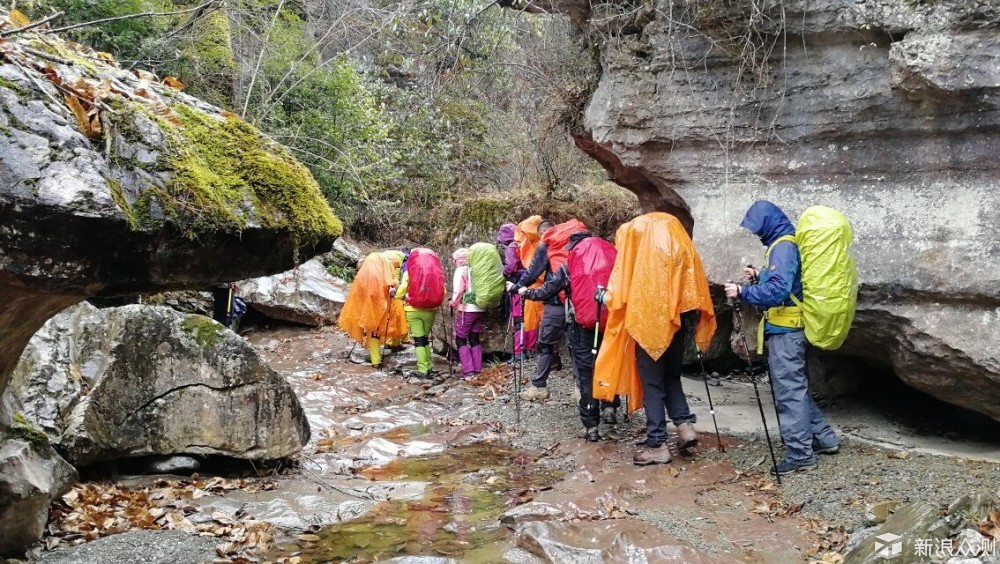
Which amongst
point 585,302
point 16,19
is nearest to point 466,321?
point 585,302

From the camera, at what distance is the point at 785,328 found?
5805 mm

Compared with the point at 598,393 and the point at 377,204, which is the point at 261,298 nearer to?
the point at 377,204

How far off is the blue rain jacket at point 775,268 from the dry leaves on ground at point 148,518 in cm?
407

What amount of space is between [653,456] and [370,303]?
6.50 metres

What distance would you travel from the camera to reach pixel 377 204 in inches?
623

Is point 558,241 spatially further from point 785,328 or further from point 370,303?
point 370,303

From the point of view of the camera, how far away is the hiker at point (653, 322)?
6.28 metres

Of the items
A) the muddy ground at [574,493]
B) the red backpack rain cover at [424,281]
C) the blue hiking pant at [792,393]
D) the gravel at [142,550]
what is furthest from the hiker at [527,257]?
the gravel at [142,550]

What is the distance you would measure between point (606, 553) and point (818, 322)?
2.56 meters

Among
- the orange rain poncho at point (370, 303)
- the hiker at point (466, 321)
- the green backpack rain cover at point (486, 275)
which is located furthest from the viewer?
the orange rain poncho at point (370, 303)

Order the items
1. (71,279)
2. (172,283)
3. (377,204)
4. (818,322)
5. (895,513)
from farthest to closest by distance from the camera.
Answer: (377,204) < (818,322) < (895,513) < (172,283) < (71,279)

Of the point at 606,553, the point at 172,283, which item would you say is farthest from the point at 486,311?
the point at 172,283

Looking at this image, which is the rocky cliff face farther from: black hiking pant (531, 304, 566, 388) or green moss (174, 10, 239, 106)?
green moss (174, 10, 239, 106)

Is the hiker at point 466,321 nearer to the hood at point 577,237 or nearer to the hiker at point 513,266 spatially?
the hiker at point 513,266
